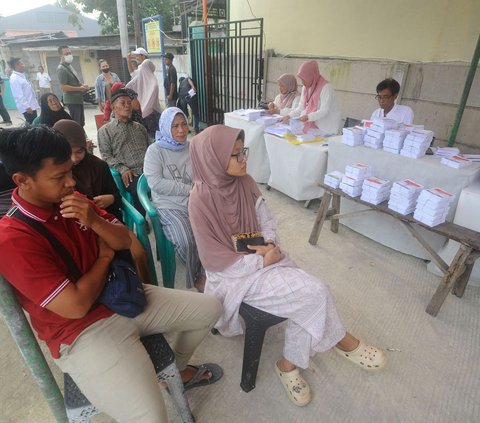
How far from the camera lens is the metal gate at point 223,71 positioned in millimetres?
6141

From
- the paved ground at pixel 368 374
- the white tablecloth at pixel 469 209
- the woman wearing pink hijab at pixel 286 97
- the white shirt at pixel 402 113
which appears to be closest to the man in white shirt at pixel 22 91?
the woman wearing pink hijab at pixel 286 97

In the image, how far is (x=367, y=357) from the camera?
1779mm

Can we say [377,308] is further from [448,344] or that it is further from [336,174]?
[336,174]

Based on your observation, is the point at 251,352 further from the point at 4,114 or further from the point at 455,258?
the point at 4,114

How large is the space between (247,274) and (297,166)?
2160 mm

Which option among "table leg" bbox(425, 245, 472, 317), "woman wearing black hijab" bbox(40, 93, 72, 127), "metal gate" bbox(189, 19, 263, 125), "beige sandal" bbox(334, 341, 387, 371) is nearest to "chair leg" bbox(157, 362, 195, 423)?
"beige sandal" bbox(334, 341, 387, 371)

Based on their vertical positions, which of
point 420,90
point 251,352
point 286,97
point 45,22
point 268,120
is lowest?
point 251,352

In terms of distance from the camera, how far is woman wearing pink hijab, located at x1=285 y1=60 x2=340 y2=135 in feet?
11.9

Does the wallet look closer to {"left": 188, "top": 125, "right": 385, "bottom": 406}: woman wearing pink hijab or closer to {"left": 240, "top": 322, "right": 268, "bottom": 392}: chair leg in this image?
{"left": 188, "top": 125, "right": 385, "bottom": 406}: woman wearing pink hijab

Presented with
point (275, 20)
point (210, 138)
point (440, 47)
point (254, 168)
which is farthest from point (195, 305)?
point (275, 20)

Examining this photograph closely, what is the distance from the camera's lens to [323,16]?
16.9 feet

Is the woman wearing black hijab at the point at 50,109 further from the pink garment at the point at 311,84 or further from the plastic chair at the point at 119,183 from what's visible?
the pink garment at the point at 311,84

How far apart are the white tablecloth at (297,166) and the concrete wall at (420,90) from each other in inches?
70.7

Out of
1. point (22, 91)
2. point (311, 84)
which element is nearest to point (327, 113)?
point (311, 84)
